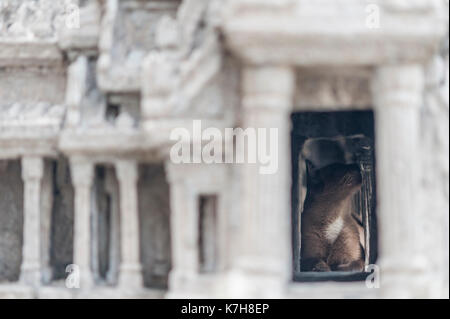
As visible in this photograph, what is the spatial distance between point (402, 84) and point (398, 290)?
211cm

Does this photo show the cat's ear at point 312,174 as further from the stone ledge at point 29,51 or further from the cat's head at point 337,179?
the stone ledge at point 29,51

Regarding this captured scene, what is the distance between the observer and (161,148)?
12.4 m

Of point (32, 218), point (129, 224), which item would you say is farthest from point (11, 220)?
point (129, 224)

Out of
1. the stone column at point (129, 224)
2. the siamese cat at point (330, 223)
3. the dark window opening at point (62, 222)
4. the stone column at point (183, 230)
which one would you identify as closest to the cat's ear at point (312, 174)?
the siamese cat at point (330, 223)

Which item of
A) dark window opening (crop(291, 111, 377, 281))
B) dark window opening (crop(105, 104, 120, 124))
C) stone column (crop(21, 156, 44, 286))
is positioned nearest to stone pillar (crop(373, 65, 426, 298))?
dark window opening (crop(105, 104, 120, 124))

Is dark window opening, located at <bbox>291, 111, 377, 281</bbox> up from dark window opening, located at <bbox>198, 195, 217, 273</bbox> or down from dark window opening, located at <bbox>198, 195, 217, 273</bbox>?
up

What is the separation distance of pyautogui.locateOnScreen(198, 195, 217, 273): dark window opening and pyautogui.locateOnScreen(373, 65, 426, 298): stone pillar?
6.19 feet

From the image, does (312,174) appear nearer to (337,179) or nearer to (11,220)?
(337,179)

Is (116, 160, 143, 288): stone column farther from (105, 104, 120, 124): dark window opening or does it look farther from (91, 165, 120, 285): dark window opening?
(105, 104, 120, 124): dark window opening

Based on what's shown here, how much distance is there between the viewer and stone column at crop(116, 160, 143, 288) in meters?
13.1

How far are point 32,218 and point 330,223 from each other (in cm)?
660

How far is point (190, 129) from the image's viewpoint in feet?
39.4
